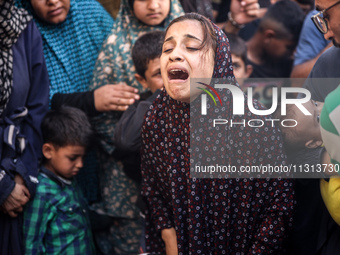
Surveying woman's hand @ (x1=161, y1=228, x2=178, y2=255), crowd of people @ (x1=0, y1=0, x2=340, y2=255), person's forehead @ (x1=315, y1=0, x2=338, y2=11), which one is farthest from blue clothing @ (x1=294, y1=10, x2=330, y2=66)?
woman's hand @ (x1=161, y1=228, x2=178, y2=255)

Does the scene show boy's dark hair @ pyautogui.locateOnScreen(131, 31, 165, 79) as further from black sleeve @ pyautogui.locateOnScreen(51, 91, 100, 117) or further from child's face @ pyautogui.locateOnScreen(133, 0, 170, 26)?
black sleeve @ pyautogui.locateOnScreen(51, 91, 100, 117)

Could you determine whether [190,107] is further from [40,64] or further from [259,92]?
[259,92]

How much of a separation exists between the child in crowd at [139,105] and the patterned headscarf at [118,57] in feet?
0.44

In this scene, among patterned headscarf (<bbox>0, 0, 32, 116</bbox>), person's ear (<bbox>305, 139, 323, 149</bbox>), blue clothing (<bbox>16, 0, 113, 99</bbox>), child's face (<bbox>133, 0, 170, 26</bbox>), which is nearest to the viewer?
person's ear (<bbox>305, 139, 323, 149</bbox>)

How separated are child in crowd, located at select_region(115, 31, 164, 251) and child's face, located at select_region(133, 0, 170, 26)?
5.2 inches

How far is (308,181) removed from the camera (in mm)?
1950

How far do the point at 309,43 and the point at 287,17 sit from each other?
1.00 feet

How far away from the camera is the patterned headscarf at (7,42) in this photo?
7.42 feet

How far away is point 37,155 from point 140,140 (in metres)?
0.58

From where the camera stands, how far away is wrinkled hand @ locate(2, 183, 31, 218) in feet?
7.50

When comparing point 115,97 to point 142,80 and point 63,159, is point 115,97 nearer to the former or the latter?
point 142,80

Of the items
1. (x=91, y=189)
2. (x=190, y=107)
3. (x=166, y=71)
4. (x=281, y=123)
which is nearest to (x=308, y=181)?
(x=281, y=123)

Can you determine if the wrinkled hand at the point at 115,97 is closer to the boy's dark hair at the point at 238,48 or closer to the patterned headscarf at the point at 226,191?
the patterned headscarf at the point at 226,191

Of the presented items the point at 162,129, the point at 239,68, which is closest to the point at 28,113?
the point at 162,129
